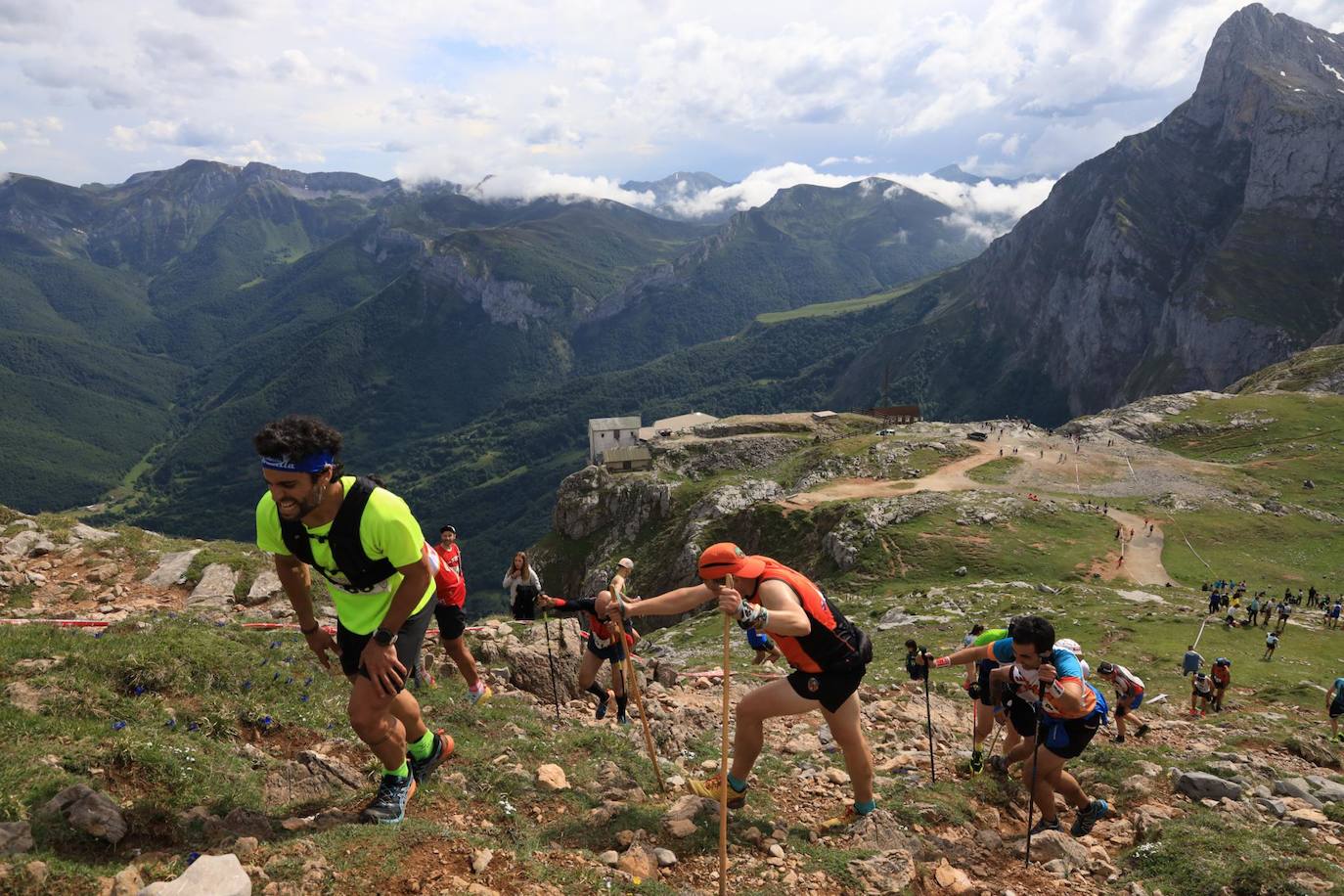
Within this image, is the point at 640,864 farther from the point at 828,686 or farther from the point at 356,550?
the point at 356,550

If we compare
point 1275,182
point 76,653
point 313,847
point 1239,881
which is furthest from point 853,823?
point 1275,182

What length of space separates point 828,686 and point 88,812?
618 cm

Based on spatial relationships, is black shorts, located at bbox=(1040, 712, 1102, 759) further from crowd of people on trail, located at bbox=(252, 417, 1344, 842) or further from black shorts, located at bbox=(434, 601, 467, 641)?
black shorts, located at bbox=(434, 601, 467, 641)

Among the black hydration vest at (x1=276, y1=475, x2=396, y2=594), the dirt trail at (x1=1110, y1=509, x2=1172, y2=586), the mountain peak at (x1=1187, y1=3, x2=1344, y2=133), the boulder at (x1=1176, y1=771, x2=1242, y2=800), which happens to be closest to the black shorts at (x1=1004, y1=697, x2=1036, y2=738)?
the boulder at (x1=1176, y1=771, x2=1242, y2=800)

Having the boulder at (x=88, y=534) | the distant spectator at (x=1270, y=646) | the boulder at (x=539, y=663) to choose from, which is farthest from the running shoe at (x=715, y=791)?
the distant spectator at (x=1270, y=646)

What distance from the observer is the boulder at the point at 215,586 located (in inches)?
604

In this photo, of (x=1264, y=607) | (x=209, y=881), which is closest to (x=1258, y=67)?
(x=1264, y=607)

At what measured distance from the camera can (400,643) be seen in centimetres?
648

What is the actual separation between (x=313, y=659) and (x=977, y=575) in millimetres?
30580

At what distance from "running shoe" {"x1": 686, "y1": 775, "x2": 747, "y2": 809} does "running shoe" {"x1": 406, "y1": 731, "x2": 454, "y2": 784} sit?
270 centimetres

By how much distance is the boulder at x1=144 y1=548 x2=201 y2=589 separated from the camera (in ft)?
52.2

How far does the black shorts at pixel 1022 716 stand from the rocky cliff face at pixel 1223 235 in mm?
169506

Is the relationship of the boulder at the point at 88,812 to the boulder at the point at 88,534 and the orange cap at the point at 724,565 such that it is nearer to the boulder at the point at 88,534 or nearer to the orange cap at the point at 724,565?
the orange cap at the point at 724,565

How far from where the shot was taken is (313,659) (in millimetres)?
10477
